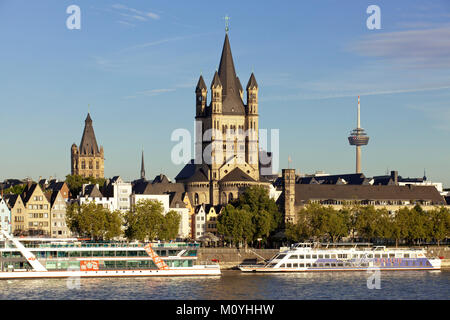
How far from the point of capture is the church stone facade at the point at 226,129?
170 meters

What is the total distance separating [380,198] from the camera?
6280 inches

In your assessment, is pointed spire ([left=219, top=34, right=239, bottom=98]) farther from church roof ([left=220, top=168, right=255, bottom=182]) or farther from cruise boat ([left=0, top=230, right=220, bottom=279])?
cruise boat ([left=0, top=230, right=220, bottom=279])

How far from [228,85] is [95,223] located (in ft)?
181

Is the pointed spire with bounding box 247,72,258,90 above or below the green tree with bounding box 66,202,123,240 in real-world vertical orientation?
above

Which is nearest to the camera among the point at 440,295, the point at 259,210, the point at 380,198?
the point at 440,295

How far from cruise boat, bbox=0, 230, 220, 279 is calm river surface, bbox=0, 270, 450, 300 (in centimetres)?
252

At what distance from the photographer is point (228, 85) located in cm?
17250

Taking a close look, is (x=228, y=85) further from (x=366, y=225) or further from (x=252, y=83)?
(x=366, y=225)

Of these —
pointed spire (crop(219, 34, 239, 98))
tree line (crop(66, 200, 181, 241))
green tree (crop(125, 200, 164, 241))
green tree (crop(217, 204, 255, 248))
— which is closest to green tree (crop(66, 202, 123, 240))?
tree line (crop(66, 200, 181, 241))

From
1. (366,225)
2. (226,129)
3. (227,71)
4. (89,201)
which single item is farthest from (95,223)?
(227,71)

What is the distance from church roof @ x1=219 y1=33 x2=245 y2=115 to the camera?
172m
